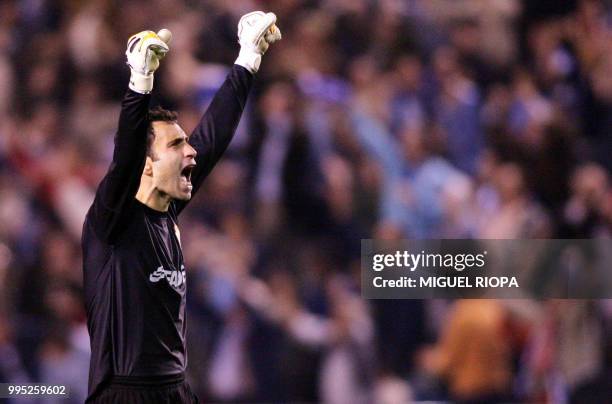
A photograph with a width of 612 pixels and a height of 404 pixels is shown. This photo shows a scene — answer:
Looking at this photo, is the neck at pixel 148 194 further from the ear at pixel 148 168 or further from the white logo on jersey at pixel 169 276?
the white logo on jersey at pixel 169 276

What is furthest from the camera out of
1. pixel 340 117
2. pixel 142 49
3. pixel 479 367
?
pixel 340 117

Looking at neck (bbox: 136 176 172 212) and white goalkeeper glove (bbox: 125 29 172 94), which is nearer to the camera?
white goalkeeper glove (bbox: 125 29 172 94)

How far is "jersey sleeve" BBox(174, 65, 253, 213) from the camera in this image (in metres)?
4.41

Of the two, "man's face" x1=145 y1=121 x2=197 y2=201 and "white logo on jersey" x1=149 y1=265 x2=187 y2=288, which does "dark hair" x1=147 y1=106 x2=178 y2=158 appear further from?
"white logo on jersey" x1=149 y1=265 x2=187 y2=288

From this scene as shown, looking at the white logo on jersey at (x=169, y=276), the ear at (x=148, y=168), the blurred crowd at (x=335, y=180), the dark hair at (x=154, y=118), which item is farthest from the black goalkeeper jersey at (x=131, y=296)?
the blurred crowd at (x=335, y=180)

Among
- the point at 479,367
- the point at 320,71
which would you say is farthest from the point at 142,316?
the point at 320,71

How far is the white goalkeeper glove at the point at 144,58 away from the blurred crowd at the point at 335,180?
4.11m

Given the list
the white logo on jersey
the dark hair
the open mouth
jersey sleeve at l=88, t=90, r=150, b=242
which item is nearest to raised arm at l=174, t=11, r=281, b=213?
the open mouth

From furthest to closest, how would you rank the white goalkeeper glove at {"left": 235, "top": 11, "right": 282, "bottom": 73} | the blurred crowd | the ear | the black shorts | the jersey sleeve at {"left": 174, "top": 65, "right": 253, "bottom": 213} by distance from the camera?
the blurred crowd < the white goalkeeper glove at {"left": 235, "top": 11, "right": 282, "bottom": 73} < the jersey sleeve at {"left": 174, "top": 65, "right": 253, "bottom": 213} < the ear < the black shorts

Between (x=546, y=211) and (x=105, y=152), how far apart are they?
3.34m

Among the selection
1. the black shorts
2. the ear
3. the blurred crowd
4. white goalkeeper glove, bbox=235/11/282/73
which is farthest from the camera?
the blurred crowd

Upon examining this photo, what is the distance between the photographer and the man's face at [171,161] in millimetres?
4008

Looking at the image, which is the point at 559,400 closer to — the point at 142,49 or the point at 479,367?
the point at 479,367

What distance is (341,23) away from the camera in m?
8.12
